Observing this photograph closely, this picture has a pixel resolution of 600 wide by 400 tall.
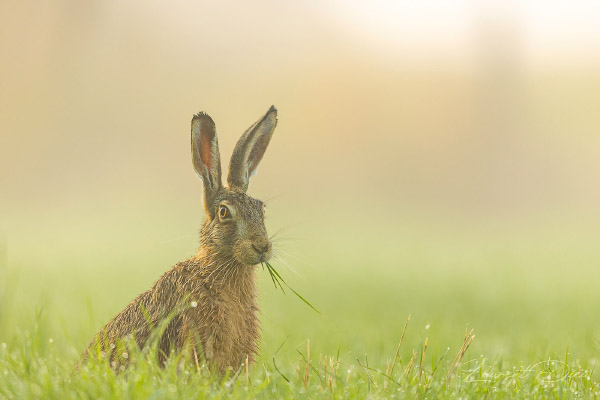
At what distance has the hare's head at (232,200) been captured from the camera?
14.9 ft

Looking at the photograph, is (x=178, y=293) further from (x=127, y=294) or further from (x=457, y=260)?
(x=457, y=260)

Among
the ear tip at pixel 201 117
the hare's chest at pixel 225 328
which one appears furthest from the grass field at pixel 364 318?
the ear tip at pixel 201 117

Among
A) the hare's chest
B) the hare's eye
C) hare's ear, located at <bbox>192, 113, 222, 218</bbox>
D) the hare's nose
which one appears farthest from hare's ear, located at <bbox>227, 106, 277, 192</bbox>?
the hare's chest

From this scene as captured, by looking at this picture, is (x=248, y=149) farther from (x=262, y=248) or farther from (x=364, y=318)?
(x=364, y=318)

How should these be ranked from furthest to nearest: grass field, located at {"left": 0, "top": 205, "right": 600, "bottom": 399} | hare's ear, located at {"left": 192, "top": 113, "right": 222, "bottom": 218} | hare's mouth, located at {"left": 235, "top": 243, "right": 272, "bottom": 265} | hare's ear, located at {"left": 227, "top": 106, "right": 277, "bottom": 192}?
hare's ear, located at {"left": 227, "top": 106, "right": 277, "bottom": 192}
hare's ear, located at {"left": 192, "top": 113, "right": 222, "bottom": 218}
hare's mouth, located at {"left": 235, "top": 243, "right": 272, "bottom": 265}
grass field, located at {"left": 0, "top": 205, "right": 600, "bottom": 399}

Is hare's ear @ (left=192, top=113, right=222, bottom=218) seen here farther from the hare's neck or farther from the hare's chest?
the hare's chest

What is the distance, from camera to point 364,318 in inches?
316

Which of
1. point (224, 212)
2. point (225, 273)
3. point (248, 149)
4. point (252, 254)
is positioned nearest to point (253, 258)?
point (252, 254)

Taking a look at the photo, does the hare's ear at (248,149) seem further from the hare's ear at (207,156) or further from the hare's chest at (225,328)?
the hare's chest at (225,328)

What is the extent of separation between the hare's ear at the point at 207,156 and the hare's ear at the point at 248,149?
4.8 inches

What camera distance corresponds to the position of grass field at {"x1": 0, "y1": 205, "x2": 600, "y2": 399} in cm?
384

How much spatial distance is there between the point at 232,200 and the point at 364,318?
370 cm

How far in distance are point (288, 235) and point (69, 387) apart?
2017 mm

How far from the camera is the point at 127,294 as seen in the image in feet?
32.4
